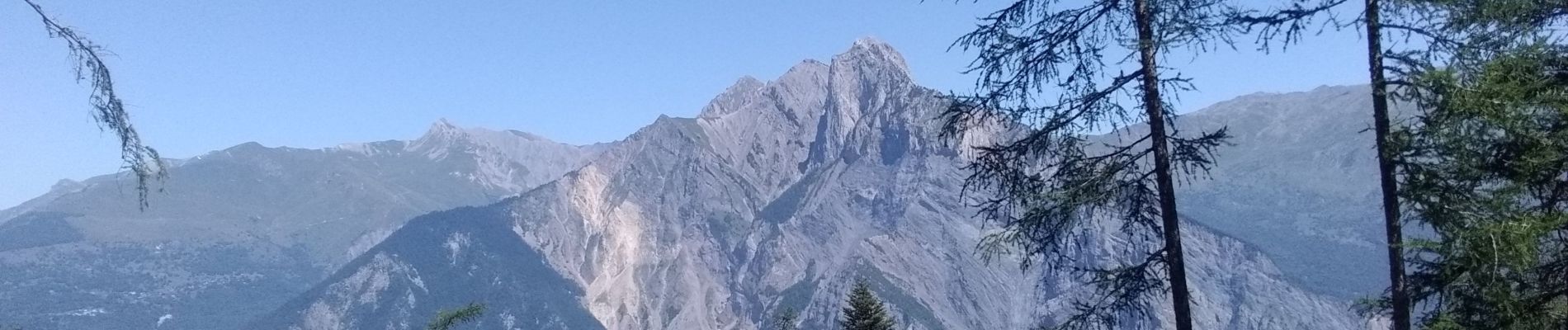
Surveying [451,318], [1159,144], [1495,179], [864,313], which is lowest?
[864,313]

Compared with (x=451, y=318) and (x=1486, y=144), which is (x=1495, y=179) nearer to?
(x=1486, y=144)

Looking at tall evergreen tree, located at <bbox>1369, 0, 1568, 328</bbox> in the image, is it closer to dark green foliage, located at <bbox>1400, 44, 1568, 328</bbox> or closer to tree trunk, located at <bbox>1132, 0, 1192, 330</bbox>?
dark green foliage, located at <bbox>1400, 44, 1568, 328</bbox>

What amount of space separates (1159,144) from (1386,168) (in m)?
3.01

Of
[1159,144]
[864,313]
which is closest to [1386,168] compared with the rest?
[1159,144]

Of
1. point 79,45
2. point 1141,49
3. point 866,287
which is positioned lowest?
point 866,287

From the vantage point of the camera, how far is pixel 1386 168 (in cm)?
1173

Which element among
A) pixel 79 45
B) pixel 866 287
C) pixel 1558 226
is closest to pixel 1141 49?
pixel 1558 226

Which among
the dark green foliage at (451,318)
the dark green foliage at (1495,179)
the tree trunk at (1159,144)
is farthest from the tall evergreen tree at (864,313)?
the tree trunk at (1159,144)

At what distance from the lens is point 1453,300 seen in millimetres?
12438

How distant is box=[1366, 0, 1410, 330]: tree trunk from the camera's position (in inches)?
448

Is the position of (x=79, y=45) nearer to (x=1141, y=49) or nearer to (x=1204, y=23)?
(x=1141, y=49)

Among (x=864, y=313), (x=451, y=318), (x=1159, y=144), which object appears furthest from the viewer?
(x=864, y=313)

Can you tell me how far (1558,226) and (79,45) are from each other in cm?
1483

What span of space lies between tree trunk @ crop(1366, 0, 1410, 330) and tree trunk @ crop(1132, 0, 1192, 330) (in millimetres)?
2495
